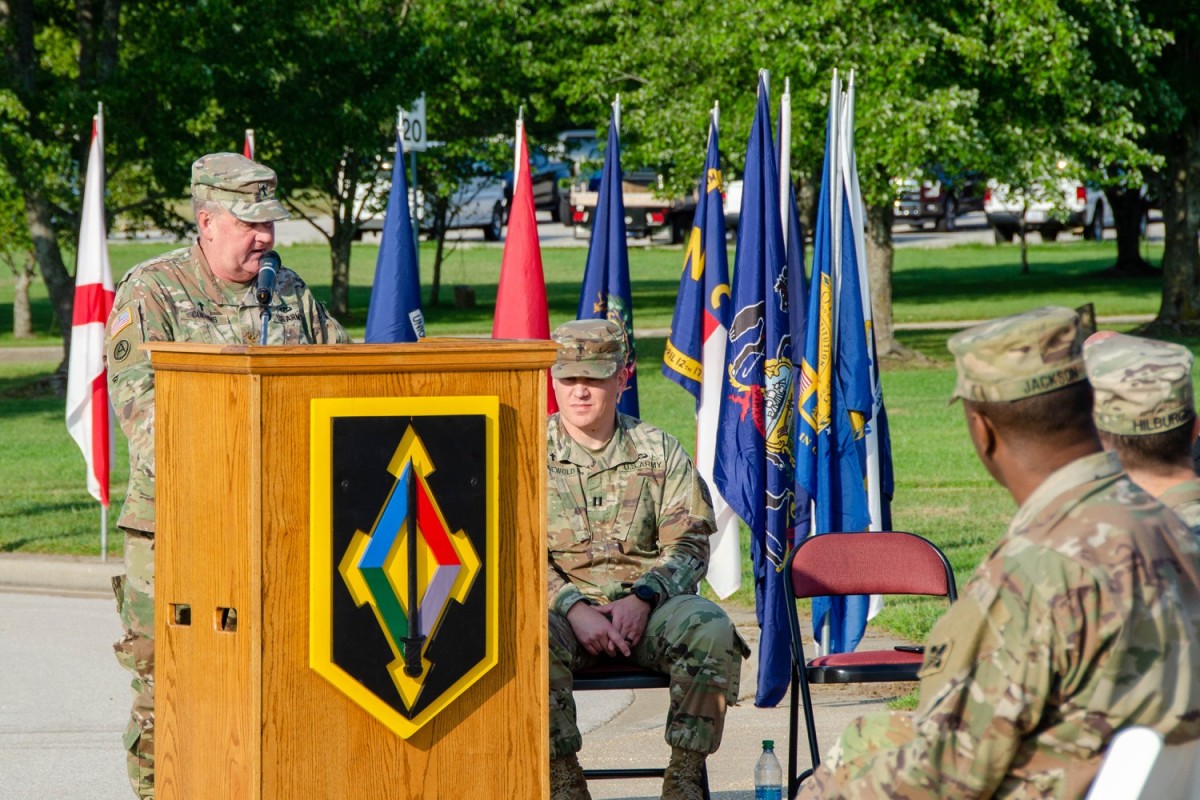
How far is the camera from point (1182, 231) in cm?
2634

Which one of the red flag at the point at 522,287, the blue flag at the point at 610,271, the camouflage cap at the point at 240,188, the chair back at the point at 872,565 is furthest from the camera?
the red flag at the point at 522,287

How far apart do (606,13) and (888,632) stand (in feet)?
69.7

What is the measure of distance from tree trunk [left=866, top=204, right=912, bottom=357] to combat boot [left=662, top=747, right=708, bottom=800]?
17523 millimetres

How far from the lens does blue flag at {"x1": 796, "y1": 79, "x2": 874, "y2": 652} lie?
7324 mm

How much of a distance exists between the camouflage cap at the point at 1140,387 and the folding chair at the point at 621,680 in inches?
72.9

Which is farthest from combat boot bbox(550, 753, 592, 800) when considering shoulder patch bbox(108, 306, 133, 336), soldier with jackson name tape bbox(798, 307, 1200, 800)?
soldier with jackson name tape bbox(798, 307, 1200, 800)

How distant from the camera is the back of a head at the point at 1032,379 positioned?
292 centimetres

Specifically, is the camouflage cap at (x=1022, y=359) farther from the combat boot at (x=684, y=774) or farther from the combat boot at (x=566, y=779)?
the combat boot at (x=566, y=779)

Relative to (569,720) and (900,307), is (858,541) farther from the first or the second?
(900,307)

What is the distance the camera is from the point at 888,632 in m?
8.23

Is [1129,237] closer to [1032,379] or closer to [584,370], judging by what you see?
[584,370]

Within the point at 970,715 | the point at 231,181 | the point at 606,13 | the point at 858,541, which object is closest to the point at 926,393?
the point at 606,13

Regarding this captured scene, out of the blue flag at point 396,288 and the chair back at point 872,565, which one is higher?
the blue flag at point 396,288

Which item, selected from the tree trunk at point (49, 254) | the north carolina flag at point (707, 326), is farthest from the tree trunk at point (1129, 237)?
the north carolina flag at point (707, 326)
